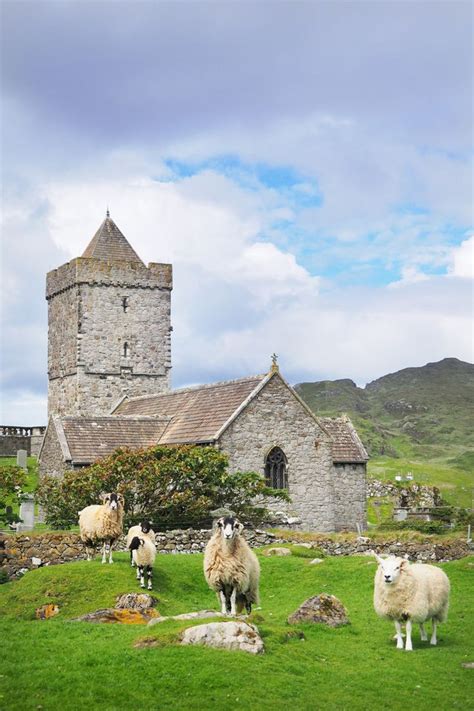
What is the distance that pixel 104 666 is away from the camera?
17891 mm

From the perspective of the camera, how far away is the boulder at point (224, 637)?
18.9 meters

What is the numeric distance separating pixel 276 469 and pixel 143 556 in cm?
1890

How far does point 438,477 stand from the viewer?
256 ft

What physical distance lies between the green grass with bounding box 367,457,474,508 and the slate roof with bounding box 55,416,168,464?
1009 inches

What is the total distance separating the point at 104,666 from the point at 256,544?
1943cm

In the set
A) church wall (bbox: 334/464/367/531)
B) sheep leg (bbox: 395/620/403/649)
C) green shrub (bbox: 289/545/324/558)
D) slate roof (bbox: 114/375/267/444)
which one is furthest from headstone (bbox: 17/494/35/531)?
sheep leg (bbox: 395/620/403/649)

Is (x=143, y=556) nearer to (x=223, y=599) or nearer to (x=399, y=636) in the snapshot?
(x=223, y=599)

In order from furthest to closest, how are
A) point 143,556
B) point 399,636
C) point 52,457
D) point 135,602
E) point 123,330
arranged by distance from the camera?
point 123,330 < point 52,457 < point 143,556 < point 135,602 < point 399,636

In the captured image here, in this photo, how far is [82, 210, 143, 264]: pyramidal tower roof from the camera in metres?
68.6

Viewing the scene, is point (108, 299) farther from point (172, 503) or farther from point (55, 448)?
point (172, 503)

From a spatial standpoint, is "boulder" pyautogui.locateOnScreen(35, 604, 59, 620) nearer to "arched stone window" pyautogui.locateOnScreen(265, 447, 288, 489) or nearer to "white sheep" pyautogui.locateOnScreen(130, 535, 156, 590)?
"white sheep" pyautogui.locateOnScreen(130, 535, 156, 590)

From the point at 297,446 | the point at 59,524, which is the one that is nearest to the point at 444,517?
the point at 297,446

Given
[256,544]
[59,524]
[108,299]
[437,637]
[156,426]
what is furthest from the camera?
[108,299]

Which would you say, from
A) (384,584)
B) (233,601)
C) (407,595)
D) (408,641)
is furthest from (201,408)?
(408,641)
